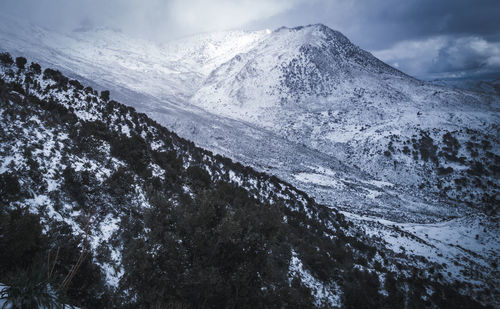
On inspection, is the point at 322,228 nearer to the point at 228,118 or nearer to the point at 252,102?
the point at 228,118

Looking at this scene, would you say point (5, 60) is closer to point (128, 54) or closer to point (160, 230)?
point (160, 230)

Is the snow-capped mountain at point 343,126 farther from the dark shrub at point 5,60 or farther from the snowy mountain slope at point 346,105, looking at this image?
the dark shrub at point 5,60

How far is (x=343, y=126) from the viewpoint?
50812mm

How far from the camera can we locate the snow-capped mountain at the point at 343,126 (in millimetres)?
25297

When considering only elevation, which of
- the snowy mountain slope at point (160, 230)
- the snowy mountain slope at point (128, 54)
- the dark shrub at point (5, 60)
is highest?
the snowy mountain slope at point (128, 54)

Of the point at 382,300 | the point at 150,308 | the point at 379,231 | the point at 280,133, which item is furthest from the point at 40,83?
the point at 280,133

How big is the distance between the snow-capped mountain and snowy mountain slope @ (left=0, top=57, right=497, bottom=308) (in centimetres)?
711

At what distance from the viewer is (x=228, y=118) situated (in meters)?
55.8

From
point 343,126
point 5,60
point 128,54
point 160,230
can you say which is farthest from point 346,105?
point 128,54

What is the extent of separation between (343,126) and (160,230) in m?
50.2

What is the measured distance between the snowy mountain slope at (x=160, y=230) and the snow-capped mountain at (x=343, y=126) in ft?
23.3

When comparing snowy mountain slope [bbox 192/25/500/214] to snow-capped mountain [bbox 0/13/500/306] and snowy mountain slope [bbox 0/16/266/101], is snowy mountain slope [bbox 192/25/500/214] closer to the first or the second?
snow-capped mountain [bbox 0/13/500/306]

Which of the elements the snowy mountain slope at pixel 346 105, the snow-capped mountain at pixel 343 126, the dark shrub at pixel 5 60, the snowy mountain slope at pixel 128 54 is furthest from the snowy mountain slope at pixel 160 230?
the snowy mountain slope at pixel 128 54

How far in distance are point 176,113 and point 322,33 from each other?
74.5m
